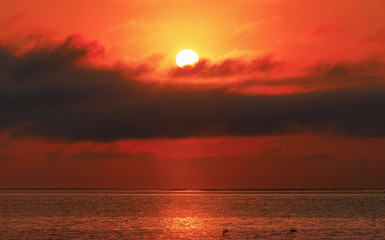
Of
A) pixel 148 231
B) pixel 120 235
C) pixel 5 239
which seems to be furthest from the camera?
pixel 148 231

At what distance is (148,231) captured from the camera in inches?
3627

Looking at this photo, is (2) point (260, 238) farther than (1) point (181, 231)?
No

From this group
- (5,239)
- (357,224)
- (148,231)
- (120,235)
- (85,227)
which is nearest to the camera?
(5,239)

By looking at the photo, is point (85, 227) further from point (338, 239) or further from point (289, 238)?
point (338, 239)

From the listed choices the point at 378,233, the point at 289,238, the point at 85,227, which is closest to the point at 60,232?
the point at 85,227

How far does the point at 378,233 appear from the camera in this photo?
8862 centimetres

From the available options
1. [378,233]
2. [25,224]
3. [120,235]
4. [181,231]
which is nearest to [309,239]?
[378,233]

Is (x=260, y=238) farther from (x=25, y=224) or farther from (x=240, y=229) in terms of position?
(x=25, y=224)

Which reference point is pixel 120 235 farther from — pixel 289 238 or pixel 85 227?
pixel 289 238

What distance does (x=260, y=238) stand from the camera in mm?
80500

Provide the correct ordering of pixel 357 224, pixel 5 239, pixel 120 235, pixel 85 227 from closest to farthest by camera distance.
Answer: pixel 5 239, pixel 120 235, pixel 85 227, pixel 357 224

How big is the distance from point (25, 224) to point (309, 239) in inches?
2191

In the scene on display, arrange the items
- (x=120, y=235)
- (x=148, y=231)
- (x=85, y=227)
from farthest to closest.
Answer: (x=85, y=227), (x=148, y=231), (x=120, y=235)

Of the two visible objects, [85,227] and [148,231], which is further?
[85,227]
